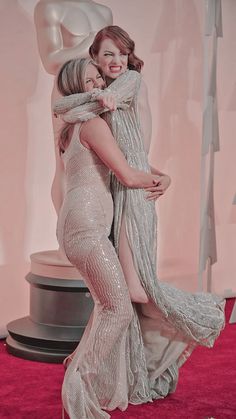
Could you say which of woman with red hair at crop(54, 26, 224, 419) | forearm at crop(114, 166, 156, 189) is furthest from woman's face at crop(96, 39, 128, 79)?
forearm at crop(114, 166, 156, 189)

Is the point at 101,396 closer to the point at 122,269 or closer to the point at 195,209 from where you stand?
the point at 122,269

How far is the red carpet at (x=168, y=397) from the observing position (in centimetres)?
334

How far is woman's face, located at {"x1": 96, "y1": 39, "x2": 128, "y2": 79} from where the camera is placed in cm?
313

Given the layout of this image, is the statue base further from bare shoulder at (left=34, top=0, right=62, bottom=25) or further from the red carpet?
bare shoulder at (left=34, top=0, right=62, bottom=25)

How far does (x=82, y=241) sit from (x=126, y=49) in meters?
0.80

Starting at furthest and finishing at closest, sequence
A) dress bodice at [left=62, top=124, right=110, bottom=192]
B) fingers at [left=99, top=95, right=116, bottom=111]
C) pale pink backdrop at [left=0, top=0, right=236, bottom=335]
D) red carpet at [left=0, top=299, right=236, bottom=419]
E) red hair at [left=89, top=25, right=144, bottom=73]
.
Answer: pale pink backdrop at [left=0, top=0, right=236, bottom=335]
red carpet at [left=0, top=299, right=236, bottom=419]
red hair at [left=89, top=25, right=144, bottom=73]
dress bodice at [left=62, top=124, right=110, bottom=192]
fingers at [left=99, top=95, right=116, bottom=111]

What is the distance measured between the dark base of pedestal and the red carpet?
0.04 meters

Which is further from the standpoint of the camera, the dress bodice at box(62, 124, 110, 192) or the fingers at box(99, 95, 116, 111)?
the dress bodice at box(62, 124, 110, 192)

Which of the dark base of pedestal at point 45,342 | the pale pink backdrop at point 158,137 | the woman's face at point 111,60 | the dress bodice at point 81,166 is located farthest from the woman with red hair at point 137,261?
the pale pink backdrop at point 158,137

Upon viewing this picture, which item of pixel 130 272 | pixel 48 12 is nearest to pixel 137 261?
pixel 130 272

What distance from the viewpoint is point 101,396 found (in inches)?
124

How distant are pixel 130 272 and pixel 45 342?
1.16 metres

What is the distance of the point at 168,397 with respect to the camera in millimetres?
3543

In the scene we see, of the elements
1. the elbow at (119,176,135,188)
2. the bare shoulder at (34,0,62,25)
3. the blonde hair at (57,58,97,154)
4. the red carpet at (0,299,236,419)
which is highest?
the bare shoulder at (34,0,62,25)
